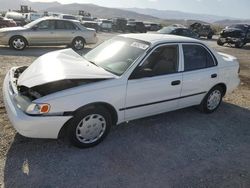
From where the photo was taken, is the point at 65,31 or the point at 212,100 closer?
the point at 212,100

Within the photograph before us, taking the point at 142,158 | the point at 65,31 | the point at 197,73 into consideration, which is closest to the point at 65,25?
the point at 65,31

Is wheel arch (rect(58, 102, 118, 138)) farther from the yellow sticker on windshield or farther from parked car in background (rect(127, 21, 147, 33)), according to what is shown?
parked car in background (rect(127, 21, 147, 33))

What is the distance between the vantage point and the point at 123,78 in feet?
14.1

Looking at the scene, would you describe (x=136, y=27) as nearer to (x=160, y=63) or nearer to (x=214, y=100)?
(x=214, y=100)

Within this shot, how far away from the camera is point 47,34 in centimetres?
1313

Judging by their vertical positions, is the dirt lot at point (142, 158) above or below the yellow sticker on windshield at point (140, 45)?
below

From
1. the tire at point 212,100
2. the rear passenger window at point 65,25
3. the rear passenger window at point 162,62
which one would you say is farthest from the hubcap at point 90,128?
the rear passenger window at point 65,25

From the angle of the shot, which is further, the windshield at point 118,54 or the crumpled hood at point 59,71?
the windshield at point 118,54

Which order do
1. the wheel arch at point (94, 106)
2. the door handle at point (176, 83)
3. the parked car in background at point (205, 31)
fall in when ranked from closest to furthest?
the wheel arch at point (94, 106)
the door handle at point (176, 83)
the parked car in background at point (205, 31)

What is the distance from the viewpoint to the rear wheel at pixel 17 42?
12.5 metres

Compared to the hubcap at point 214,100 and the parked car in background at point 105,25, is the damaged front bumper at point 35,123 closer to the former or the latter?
the hubcap at point 214,100

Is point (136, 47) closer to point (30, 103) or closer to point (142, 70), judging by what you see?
point (142, 70)

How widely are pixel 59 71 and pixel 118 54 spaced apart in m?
1.14

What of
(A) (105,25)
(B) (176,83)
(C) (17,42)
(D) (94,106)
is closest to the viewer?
(D) (94,106)
